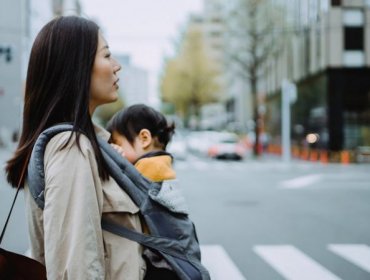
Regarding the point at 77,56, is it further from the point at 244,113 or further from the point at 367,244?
the point at 244,113

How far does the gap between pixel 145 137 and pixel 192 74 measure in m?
51.4

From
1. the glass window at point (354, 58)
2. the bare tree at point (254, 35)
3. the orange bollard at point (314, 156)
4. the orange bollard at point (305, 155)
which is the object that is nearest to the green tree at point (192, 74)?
the bare tree at point (254, 35)

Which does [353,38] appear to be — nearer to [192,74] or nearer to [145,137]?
[192,74]

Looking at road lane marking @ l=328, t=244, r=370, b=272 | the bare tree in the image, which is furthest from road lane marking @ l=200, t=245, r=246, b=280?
the bare tree

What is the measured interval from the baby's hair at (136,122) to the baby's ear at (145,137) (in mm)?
19

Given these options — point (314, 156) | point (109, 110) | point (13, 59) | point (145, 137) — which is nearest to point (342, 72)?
point (314, 156)

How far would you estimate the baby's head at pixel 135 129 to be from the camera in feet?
8.61

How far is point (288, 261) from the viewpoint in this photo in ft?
21.1

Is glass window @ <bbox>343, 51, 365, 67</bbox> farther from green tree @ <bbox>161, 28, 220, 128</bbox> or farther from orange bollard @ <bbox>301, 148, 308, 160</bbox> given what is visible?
green tree @ <bbox>161, 28, 220, 128</bbox>

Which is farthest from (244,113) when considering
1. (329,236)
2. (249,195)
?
(329,236)

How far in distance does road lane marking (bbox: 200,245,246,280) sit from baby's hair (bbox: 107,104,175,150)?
130 inches

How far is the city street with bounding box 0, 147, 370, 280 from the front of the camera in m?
6.11

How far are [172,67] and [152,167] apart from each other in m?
54.1

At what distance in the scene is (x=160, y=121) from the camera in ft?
8.87
